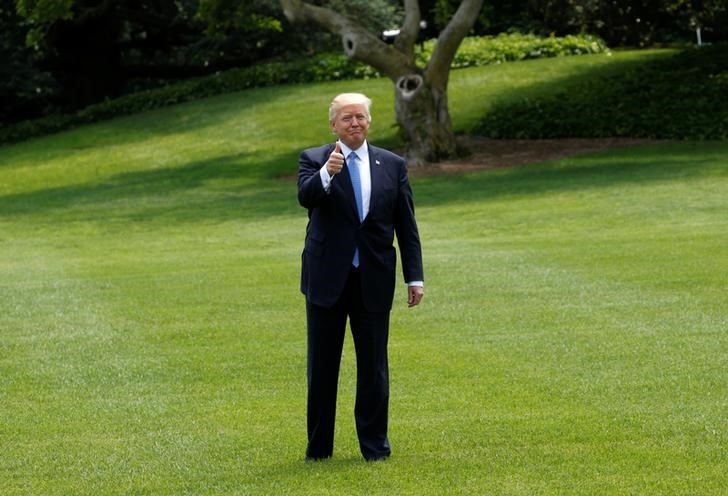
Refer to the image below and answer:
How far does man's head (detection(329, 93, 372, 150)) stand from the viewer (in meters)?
7.37

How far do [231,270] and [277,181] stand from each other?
15.3 meters

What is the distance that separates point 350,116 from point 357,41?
26.1 m

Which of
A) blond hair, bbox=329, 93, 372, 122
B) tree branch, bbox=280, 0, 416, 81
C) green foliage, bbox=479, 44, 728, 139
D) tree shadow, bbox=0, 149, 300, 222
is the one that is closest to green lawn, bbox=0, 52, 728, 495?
tree shadow, bbox=0, 149, 300, 222

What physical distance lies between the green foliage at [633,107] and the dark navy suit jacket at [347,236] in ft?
92.0

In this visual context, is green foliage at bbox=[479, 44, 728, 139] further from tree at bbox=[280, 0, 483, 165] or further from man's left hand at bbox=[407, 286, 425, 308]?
man's left hand at bbox=[407, 286, 425, 308]

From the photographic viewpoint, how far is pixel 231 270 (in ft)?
59.0

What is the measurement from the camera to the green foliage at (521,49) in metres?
48.6

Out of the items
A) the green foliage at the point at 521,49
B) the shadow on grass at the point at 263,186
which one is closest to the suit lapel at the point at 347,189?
the shadow on grass at the point at 263,186

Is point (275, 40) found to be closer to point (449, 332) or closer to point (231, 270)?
point (231, 270)

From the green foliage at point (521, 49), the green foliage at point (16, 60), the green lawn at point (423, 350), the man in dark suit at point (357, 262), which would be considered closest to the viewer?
the man in dark suit at point (357, 262)

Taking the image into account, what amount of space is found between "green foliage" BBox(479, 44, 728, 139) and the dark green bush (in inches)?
251

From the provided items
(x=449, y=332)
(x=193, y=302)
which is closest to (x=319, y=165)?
(x=449, y=332)

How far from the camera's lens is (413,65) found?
3394 cm

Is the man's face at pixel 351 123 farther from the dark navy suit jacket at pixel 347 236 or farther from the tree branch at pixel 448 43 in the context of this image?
the tree branch at pixel 448 43
